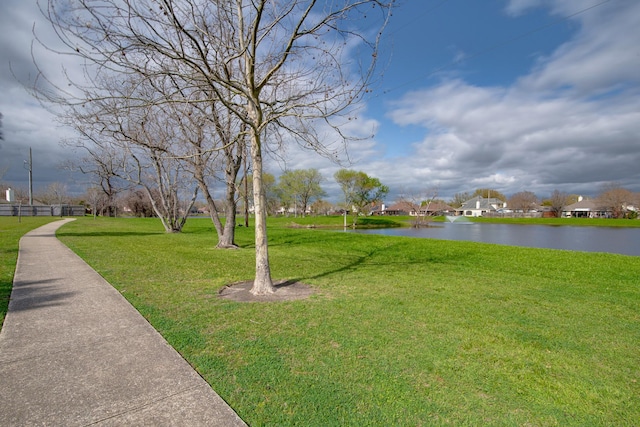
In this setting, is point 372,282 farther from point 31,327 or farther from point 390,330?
point 31,327

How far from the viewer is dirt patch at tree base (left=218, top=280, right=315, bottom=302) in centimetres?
517

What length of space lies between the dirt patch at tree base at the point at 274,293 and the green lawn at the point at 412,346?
27 centimetres

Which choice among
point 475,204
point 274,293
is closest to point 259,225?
point 274,293

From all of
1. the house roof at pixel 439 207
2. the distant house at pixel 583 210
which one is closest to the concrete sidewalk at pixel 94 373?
the house roof at pixel 439 207

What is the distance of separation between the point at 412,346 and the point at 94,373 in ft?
9.44

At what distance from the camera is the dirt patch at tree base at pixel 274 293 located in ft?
17.0

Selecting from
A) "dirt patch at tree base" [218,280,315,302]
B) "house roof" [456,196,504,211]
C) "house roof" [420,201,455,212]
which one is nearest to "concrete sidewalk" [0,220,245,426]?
"dirt patch at tree base" [218,280,315,302]

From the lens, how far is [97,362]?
2.85m

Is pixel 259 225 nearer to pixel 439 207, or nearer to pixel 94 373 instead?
pixel 94 373

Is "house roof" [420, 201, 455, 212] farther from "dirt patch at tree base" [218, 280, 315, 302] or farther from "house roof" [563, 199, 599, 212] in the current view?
"dirt patch at tree base" [218, 280, 315, 302]

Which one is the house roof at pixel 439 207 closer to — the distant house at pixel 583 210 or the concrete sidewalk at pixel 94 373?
the distant house at pixel 583 210

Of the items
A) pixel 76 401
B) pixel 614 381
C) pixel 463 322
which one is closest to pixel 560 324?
pixel 463 322

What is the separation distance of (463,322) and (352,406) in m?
2.40

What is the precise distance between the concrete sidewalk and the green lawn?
0.23 meters
